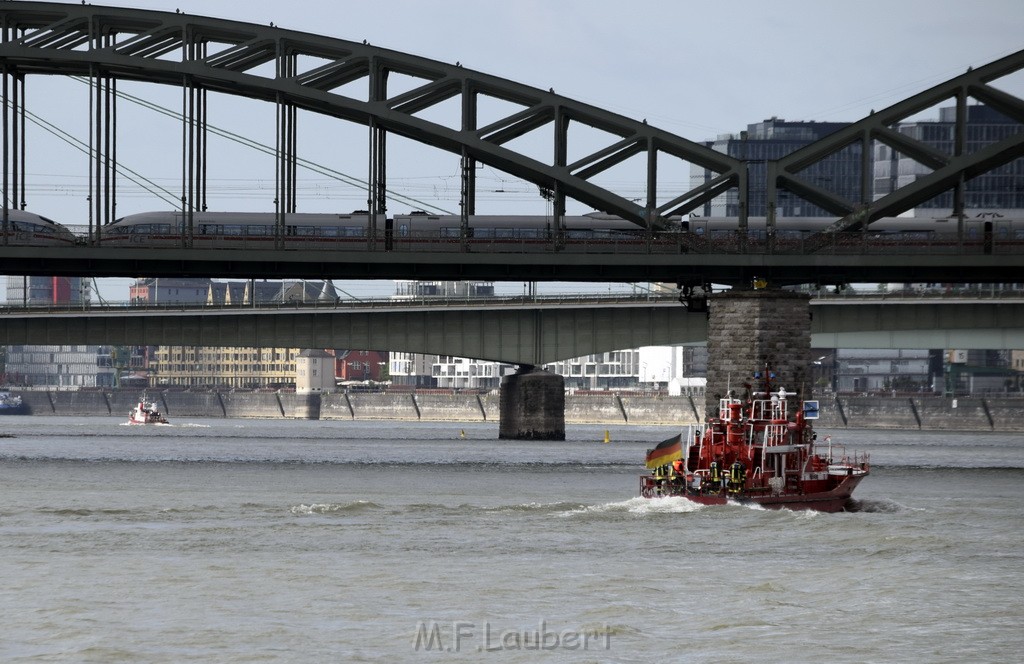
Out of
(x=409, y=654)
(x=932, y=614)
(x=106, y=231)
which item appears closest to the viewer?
(x=409, y=654)

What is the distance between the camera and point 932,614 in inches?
1496

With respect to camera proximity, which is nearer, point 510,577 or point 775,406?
point 510,577

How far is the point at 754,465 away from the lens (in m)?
60.0

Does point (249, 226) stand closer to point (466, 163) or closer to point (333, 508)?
point (466, 163)

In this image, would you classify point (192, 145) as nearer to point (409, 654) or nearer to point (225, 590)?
point (225, 590)

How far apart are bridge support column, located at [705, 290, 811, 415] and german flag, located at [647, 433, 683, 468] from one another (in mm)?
22215

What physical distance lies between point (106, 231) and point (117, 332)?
1276 inches

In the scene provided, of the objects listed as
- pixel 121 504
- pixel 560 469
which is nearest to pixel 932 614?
pixel 121 504

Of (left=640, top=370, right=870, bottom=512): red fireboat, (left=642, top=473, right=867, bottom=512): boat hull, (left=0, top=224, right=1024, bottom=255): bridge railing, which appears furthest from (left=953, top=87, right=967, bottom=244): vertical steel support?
(left=642, top=473, right=867, bottom=512): boat hull

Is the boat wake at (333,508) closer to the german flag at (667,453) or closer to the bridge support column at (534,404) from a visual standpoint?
the german flag at (667,453)

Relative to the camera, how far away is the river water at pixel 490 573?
33.8 m

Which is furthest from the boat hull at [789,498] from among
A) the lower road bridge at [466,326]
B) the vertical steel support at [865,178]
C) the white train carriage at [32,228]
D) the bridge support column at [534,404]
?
the bridge support column at [534,404]

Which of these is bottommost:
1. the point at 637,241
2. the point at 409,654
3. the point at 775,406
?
the point at 409,654

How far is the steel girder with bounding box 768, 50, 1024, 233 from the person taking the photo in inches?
3344
